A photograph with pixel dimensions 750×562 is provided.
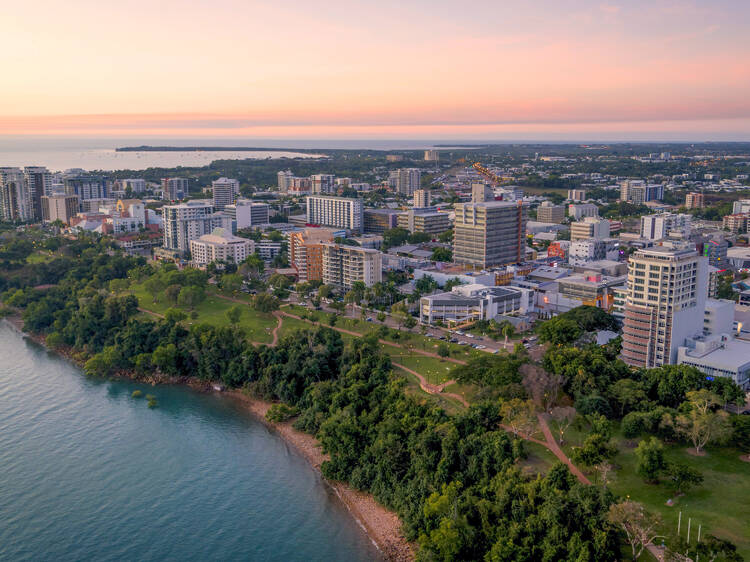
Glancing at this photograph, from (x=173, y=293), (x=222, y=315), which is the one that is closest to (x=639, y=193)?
(x=222, y=315)

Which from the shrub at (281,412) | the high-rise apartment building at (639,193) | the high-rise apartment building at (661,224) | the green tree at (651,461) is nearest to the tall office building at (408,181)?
the high-rise apartment building at (639,193)

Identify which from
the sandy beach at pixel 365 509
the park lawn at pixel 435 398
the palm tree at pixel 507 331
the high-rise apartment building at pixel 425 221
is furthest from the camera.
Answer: the high-rise apartment building at pixel 425 221

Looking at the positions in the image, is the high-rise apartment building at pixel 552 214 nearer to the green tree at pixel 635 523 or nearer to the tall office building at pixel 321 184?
the tall office building at pixel 321 184

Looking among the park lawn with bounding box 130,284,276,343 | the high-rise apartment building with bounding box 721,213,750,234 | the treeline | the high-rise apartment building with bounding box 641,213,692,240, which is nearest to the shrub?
the treeline

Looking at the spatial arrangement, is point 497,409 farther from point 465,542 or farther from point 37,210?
point 37,210

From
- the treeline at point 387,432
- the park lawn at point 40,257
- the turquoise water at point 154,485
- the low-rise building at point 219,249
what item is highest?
the low-rise building at point 219,249

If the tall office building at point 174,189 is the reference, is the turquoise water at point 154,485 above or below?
below

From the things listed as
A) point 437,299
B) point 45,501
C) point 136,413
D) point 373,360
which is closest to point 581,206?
point 437,299

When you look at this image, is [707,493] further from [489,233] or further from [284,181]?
[284,181]
